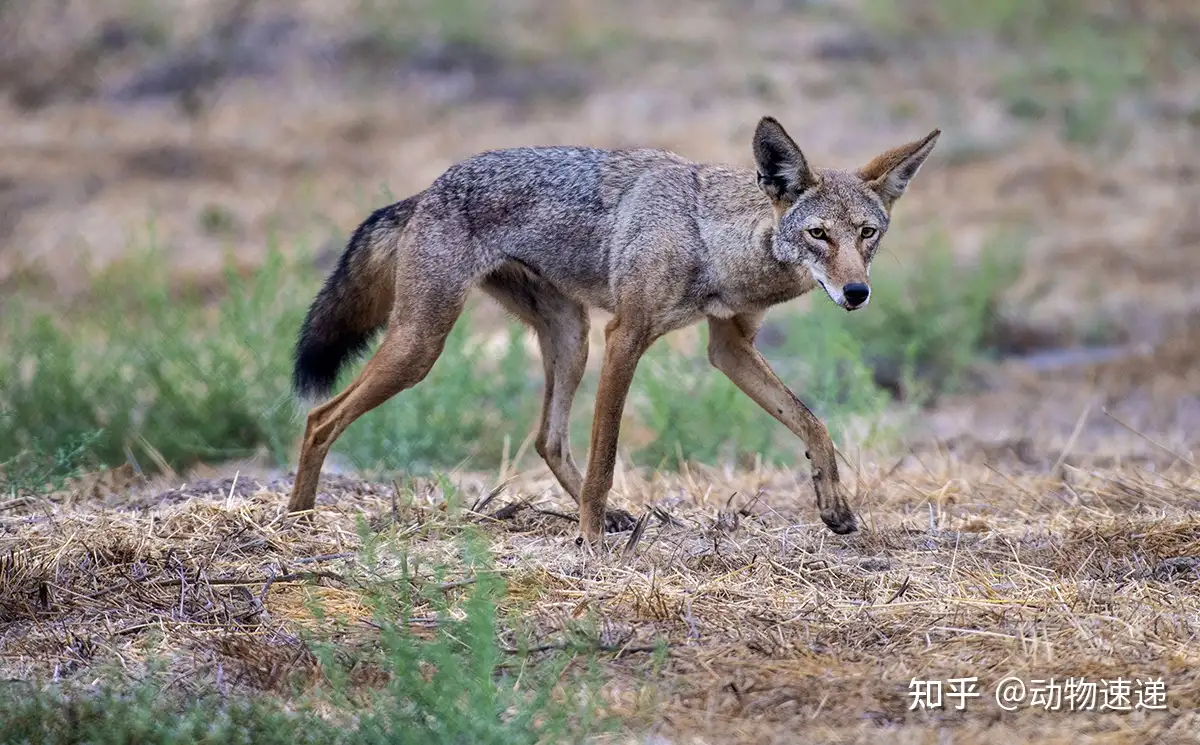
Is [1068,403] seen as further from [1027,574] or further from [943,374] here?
[1027,574]

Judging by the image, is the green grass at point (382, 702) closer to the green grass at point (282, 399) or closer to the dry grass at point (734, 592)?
the dry grass at point (734, 592)

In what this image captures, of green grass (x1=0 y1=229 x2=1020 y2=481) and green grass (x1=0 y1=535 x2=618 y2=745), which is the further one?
green grass (x1=0 y1=229 x2=1020 y2=481)

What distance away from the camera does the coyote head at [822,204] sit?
565cm

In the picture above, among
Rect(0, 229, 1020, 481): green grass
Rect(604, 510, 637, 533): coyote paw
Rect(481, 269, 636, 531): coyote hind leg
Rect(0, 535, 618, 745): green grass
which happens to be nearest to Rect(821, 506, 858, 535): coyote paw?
Rect(604, 510, 637, 533): coyote paw

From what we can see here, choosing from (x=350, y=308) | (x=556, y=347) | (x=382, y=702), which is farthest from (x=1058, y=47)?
(x=382, y=702)

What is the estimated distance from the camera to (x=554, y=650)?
14.6 ft

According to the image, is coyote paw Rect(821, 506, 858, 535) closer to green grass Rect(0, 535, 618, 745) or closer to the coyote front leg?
the coyote front leg

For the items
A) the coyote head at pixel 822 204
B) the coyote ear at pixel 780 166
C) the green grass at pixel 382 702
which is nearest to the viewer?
the green grass at pixel 382 702

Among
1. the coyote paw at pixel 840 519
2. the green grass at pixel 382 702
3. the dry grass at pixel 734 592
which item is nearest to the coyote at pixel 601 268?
the coyote paw at pixel 840 519

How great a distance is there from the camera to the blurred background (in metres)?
8.68

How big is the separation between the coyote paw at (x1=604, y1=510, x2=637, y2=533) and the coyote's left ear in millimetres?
1774

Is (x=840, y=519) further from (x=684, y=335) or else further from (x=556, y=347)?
(x=684, y=335)

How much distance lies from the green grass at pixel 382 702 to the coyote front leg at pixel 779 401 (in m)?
1.85

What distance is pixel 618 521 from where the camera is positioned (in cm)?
626
